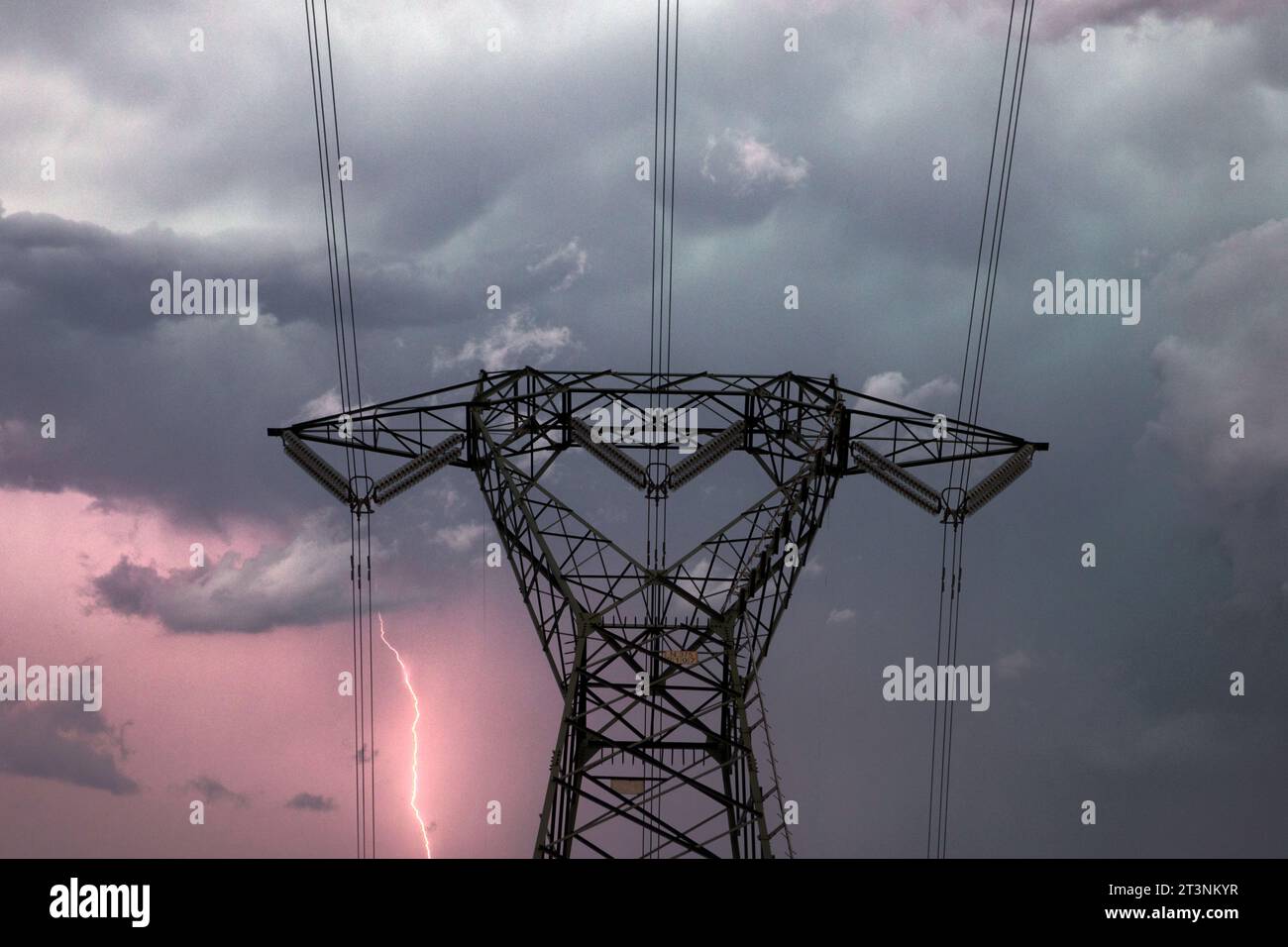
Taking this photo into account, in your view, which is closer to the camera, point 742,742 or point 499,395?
point 742,742
